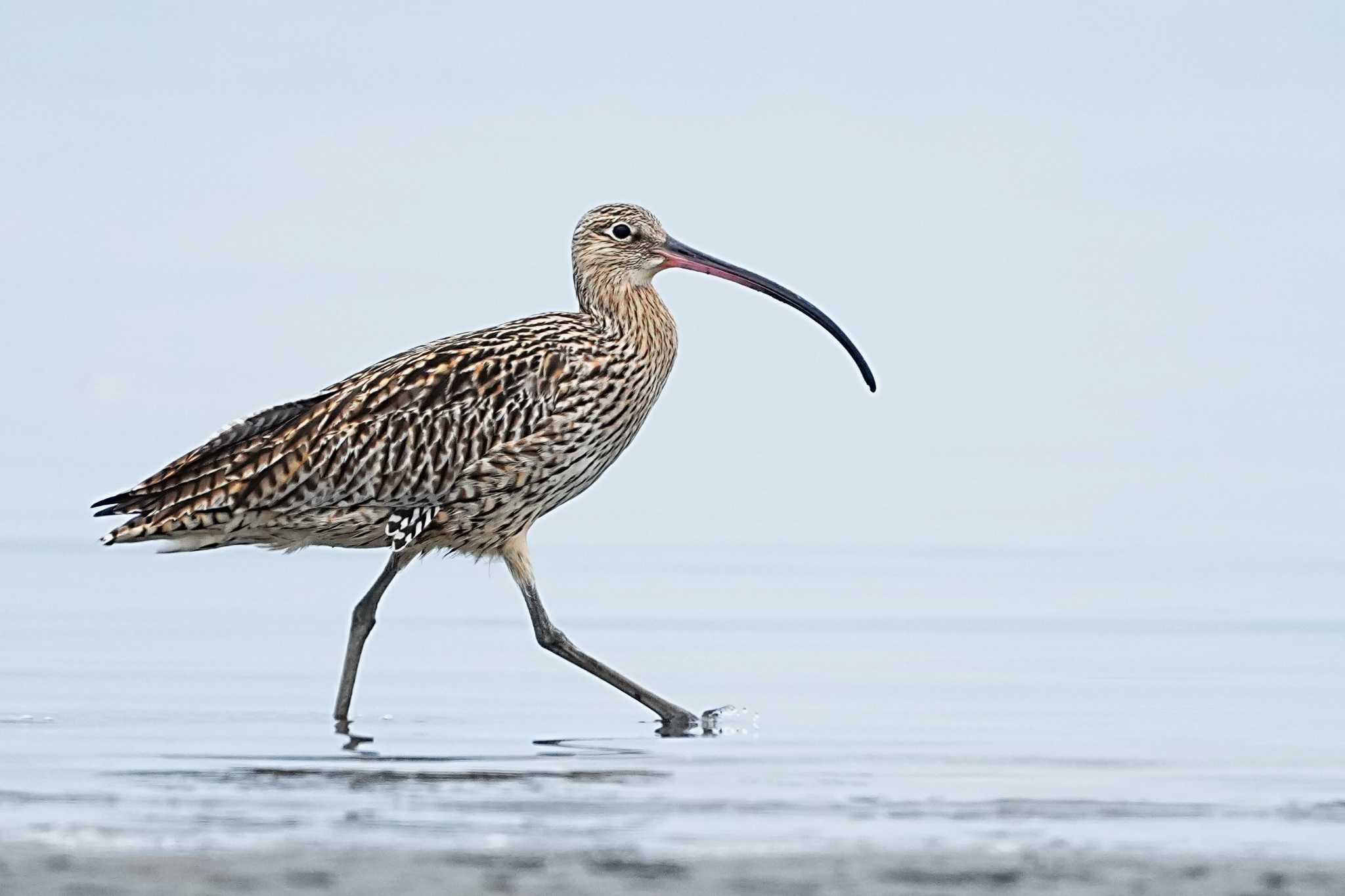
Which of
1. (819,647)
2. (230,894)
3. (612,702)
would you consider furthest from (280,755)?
(819,647)

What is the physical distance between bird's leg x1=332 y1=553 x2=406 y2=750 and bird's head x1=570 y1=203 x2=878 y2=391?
1833 millimetres

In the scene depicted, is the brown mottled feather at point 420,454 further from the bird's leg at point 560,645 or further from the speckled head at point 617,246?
the speckled head at point 617,246

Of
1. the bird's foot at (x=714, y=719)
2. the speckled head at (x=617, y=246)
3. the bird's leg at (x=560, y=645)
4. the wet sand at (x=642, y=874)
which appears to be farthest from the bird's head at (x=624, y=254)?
the wet sand at (x=642, y=874)

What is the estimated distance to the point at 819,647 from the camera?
17.1m

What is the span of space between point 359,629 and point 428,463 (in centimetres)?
97

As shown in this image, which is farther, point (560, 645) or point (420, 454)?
point (560, 645)

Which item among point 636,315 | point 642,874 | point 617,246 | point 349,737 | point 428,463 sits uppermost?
point 617,246

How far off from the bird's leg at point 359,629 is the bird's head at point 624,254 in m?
1.83

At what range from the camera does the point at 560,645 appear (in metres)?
13.6

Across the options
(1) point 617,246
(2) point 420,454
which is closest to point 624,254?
(1) point 617,246

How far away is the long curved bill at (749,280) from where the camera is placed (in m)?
14.4

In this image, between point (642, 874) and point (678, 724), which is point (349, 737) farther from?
point (642, 874)

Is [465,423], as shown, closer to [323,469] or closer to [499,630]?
[323,469]

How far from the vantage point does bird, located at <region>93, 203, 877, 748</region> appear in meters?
13.2
